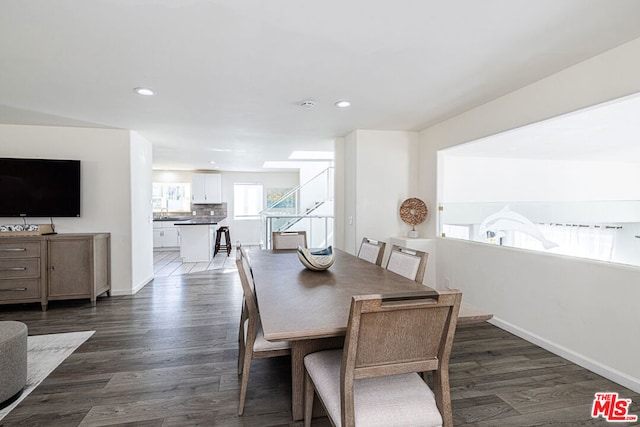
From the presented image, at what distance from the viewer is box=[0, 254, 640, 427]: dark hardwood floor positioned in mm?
1884

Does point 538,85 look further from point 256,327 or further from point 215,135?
point 215,135

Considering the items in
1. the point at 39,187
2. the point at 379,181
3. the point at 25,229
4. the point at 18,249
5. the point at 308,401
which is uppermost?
the point at 379,181

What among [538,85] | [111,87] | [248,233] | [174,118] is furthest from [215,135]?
[248,233]

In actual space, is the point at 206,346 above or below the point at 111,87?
below

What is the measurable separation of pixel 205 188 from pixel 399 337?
8596 millimetres

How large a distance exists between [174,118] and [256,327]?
116 inches

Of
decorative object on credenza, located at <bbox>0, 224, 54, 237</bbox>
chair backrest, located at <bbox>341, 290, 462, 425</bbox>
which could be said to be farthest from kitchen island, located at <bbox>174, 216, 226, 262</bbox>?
chair backrest, located at <bbox>341, 290, 462, 425</bbox>

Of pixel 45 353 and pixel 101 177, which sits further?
pixel 101 177

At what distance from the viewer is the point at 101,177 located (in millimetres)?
4355

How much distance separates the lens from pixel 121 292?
445cm

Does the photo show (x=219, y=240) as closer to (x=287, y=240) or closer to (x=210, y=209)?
(x=210, y=209)

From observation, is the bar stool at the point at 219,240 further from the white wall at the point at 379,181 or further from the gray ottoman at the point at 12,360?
the gray ottoman at the point at 12,360
